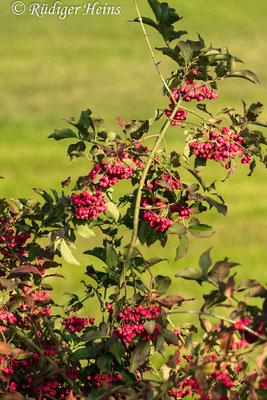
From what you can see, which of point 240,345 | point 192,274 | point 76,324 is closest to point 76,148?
point 76,324

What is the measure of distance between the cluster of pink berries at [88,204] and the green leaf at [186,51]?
458 millimetres

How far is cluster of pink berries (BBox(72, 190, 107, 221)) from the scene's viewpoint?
6.33 feet

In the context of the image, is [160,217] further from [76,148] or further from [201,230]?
[76,148]

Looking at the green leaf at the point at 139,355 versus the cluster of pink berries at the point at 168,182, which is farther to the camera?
the cluster of pink berries at the point at 168,182

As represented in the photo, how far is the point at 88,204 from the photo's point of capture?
76.5 inches

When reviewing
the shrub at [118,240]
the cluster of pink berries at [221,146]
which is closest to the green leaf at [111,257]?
the shrub at [118,240]

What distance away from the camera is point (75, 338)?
6.98ft

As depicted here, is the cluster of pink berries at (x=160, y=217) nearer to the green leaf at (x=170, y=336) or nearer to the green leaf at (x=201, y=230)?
the green leaf at (x=201, y=230)

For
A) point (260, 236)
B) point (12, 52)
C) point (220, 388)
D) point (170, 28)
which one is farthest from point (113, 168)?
point (12, 52)

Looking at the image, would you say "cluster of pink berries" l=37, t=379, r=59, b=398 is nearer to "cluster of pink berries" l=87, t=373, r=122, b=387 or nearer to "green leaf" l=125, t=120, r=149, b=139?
"cluster of pink berries" l=87, t=373, r=122, b=387

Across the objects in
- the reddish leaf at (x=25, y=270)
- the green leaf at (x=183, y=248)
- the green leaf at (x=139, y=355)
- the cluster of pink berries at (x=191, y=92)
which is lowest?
the green leaf at (x=139, y=355)

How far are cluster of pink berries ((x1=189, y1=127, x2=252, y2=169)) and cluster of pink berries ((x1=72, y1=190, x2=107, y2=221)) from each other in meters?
0.32

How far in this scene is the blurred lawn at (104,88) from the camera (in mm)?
5434

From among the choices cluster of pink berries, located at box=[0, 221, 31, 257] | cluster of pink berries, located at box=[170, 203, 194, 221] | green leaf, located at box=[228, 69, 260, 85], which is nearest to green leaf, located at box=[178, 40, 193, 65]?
green leaf, located at box=[228, 69, 260, 85]
